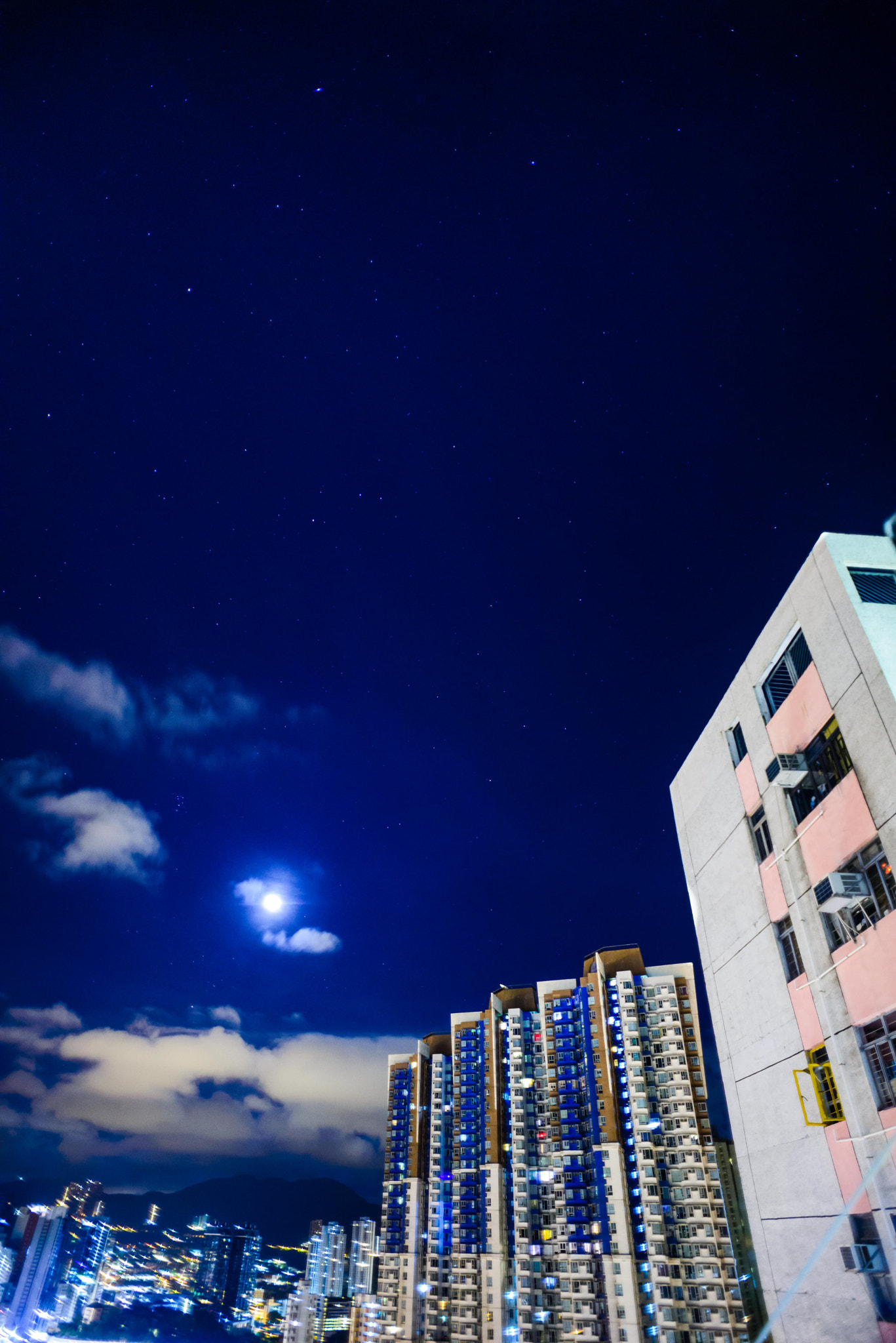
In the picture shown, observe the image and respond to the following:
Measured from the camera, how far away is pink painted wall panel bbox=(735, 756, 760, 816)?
1278cm

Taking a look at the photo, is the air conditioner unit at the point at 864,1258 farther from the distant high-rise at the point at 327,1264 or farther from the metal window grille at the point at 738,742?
the distant high-rise at the point at 327,1264

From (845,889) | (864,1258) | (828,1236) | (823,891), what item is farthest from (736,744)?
(864,1258)

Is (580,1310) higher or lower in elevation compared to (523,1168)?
lower

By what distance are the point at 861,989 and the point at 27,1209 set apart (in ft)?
574

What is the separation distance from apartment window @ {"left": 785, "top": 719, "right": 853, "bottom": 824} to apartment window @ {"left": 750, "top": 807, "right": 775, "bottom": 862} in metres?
0.89

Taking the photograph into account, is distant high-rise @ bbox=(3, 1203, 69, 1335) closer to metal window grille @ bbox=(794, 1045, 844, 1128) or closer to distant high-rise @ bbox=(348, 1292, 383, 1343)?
distant high-rise @ bbox=(348, 1292, 383, 1343)

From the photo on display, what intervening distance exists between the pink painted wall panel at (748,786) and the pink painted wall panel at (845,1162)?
197 inches

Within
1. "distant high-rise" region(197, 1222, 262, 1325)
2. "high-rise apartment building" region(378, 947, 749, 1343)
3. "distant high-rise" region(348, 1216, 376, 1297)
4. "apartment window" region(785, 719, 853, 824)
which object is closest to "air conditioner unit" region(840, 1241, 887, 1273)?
"apartment window" region(785, 719, 853, 824)

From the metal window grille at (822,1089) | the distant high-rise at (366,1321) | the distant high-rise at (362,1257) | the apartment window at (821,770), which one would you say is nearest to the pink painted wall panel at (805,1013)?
the metal window grille at (822,1089)

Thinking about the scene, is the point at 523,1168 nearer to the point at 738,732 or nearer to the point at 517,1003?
the point at 517,1003

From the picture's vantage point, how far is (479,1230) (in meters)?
62.6

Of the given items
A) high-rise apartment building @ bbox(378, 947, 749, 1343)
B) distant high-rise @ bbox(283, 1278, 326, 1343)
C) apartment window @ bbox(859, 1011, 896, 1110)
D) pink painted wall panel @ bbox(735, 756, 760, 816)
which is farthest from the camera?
distant high-rise @ bbox(283, 1278, 326, 1343)

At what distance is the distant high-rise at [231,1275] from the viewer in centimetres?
16188

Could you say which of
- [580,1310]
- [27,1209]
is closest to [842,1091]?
[580,1310]
